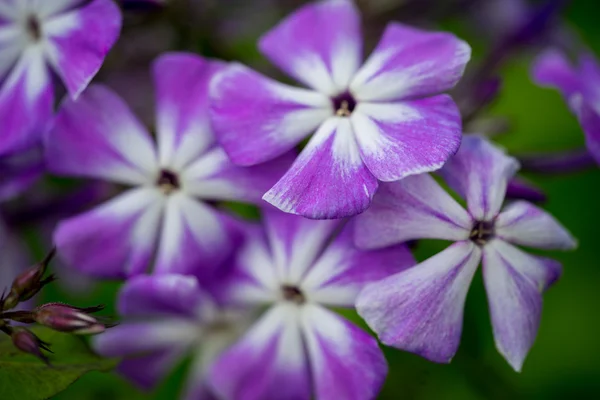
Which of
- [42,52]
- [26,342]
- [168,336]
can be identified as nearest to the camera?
[26,342]

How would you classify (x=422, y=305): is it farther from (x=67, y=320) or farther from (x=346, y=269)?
(x=67, y=320)

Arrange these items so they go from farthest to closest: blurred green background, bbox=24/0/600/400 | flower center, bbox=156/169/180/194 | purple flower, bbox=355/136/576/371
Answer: blurred green background, bbox=24/0/600/400 → flower center, bbox=156/169/180/194 → purple flower, bbox=355/136/576/371

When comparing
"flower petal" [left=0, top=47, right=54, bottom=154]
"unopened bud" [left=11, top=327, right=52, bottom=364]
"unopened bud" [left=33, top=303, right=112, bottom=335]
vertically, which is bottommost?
"unopened bud" [left=11, top=327, right=52, bottom=364]

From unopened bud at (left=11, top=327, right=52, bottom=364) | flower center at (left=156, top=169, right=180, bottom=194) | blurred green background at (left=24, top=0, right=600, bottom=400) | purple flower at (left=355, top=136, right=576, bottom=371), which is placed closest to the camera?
unopened bud at (left=11, top=327, right=52, bottom=364)

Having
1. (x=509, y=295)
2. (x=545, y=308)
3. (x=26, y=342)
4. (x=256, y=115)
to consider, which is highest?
(x=545, y=308)

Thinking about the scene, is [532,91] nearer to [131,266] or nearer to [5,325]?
[131,266]

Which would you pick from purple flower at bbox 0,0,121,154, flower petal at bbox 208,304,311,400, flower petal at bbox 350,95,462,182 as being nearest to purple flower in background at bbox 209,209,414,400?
flower petal at bbox 208,304,311,400

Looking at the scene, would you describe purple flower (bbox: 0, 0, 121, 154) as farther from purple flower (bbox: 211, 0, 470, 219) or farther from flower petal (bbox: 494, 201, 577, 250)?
flower petal (bbox: 494, 201, 577, 250)

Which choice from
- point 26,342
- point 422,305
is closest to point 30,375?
point 26,342
